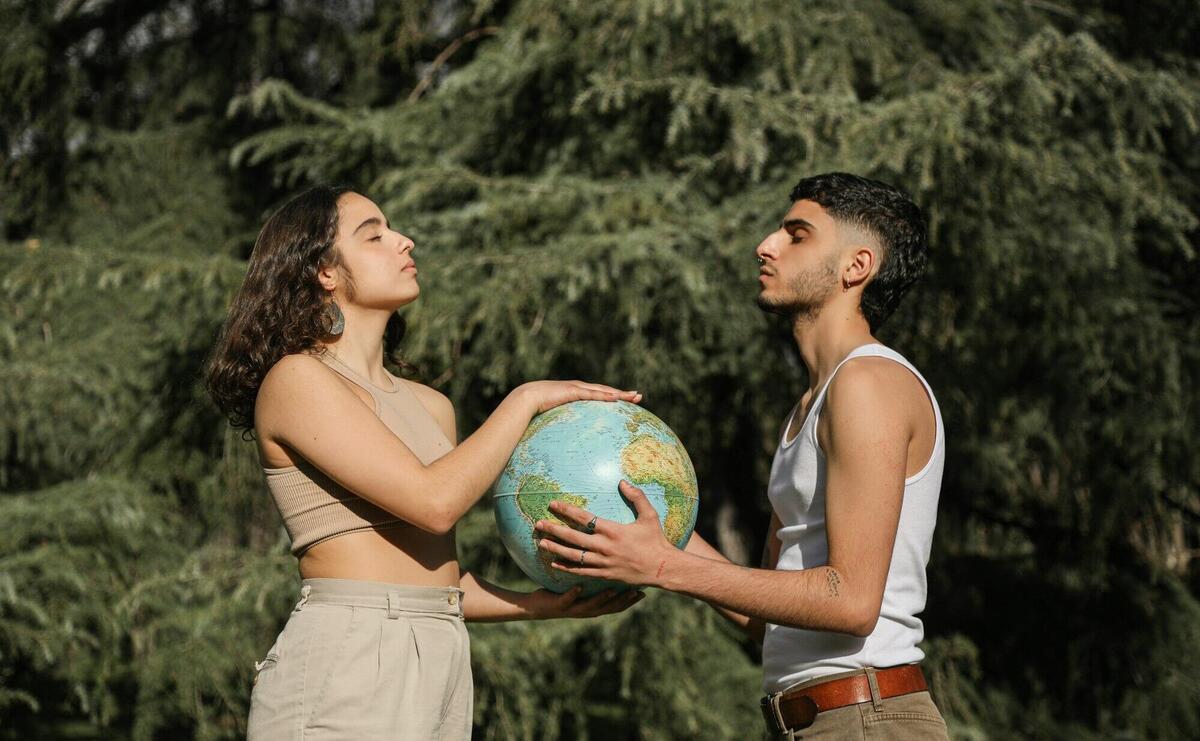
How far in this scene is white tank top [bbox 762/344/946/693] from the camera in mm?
2455

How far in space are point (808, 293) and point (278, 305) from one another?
121cm

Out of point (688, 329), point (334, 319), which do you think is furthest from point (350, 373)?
point (688, 329)

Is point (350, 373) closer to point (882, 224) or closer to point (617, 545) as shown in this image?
point (617, 545)

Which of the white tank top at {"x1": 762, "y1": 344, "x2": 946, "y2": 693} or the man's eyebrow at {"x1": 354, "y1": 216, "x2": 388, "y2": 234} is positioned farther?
the man's eyebrow at {"x1": 354, "y1": 216, "x2": 388, "y2": 234}

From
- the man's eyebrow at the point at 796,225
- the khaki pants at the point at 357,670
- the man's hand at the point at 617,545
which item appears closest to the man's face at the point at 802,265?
the man's eyebrow at the point at 796,225

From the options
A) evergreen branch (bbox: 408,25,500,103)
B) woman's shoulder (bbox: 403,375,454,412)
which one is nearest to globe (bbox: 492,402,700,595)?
woman's shoulder (bbox: 403,375,454,412)

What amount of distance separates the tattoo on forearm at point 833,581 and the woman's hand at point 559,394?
0.69 meters

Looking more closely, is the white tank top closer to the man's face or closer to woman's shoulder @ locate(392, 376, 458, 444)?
the man's face

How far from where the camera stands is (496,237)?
5.88 meters

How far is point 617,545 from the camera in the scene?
236 cm

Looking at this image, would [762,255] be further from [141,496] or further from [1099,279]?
[141,496]

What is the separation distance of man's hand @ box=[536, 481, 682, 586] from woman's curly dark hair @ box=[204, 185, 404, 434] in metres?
0.70

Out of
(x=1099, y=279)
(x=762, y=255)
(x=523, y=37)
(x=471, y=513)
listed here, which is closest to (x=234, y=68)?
(x=523, y=37)

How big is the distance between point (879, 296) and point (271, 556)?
12.6ft
